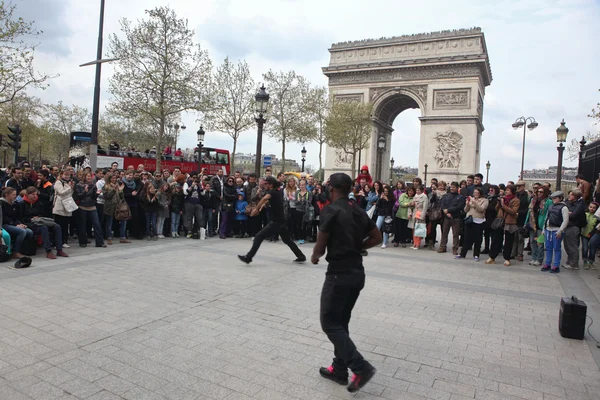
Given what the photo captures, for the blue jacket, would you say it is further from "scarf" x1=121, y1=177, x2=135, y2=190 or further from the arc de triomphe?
the arc de triomphe

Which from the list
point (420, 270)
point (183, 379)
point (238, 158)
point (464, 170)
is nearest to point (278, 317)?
point (183, 379)

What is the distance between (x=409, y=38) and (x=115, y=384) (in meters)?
42.4

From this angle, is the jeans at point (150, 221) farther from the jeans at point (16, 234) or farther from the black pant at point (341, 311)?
the black pant at point (341, 311)

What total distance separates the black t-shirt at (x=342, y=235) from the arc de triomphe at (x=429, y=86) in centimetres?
3414

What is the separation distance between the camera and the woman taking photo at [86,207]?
370 inches

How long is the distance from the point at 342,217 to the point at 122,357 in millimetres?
2572

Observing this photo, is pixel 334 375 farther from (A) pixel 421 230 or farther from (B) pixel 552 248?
(A) pixel 421 230

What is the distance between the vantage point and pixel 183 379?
3566mm

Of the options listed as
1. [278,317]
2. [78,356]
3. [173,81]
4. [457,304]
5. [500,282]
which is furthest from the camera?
[173,81]

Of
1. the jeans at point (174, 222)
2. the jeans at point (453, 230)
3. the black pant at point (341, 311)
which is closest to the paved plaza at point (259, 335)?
the black pant at point (341, 311)

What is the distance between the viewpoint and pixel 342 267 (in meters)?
3.45

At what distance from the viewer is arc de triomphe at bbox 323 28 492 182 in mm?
36938

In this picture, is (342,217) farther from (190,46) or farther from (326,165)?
(326,165)

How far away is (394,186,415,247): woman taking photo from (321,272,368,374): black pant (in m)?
9.16
